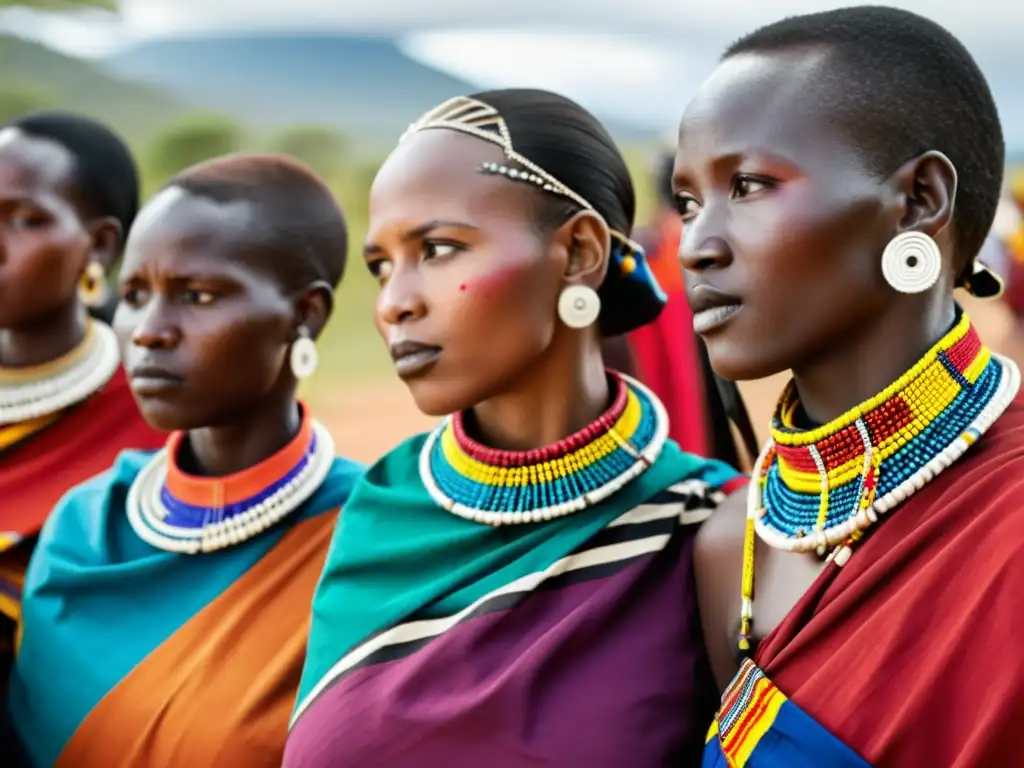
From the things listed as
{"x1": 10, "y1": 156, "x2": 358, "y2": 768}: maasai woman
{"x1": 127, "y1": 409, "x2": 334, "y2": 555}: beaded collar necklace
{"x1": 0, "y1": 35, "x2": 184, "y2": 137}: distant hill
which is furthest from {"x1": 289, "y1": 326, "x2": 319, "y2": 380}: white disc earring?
{"x1": 0, "y1": 35, "x2": 184, "y2": 137}: distant hill

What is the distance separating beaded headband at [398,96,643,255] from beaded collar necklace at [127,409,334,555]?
0.82 metres

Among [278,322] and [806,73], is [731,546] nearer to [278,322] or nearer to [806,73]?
[806,73]

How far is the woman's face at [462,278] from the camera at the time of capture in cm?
212

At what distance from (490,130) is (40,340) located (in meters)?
1.79

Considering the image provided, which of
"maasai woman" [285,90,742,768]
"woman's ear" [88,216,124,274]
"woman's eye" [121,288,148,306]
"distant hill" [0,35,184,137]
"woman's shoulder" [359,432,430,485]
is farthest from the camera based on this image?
"distant hill" [0,35,184,137]

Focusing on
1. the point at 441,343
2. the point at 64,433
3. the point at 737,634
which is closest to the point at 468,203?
the point at 441,343

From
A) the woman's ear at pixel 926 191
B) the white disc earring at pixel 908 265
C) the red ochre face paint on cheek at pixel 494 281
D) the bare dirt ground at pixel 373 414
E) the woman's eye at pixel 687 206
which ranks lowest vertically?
the bare dirt ground at pixel 373 414

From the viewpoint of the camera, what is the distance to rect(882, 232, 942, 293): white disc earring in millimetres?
1623

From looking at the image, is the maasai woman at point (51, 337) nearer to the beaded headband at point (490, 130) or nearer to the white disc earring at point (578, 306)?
the beaded headband at point (490, 130)

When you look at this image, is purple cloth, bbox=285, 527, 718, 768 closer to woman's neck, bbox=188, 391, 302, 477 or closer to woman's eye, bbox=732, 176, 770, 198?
woman's eye, bbox=732, 176, 770, 198

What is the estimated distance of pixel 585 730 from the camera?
76.2 inches

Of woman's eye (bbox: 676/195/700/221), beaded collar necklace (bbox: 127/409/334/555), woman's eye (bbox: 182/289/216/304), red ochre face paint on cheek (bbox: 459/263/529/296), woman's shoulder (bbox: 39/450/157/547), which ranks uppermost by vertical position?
woman's eye (bbox: 676/195/700/221)

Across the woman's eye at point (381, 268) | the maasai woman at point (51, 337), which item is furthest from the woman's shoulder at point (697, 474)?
the maasai woman at point (51, 337)

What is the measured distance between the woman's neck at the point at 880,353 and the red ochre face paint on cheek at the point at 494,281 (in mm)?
578
